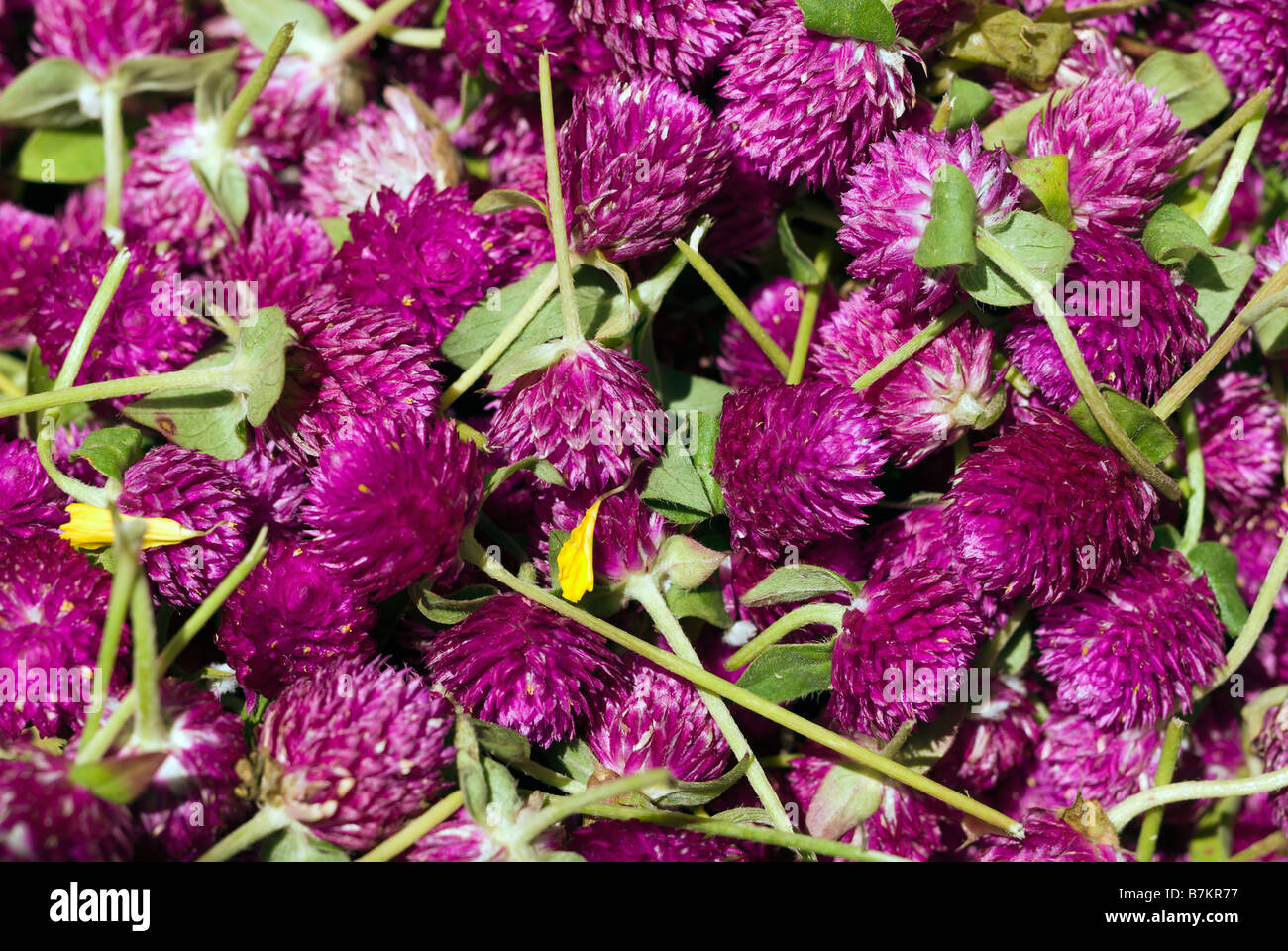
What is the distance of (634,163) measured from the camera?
0.88 m

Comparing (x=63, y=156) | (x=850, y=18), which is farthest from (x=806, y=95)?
(x=63, y=156)

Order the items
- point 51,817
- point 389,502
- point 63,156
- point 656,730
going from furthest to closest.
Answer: point 63,156, point 656,730, point 389,502, point 51,817

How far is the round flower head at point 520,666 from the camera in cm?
88

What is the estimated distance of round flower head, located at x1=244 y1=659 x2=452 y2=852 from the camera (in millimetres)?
812

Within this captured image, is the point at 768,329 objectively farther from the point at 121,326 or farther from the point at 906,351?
the point at 121,326

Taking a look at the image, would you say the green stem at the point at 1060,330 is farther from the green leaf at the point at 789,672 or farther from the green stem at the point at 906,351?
the green leaf at the point at 789,672

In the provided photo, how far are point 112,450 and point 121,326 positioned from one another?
0.47 ft

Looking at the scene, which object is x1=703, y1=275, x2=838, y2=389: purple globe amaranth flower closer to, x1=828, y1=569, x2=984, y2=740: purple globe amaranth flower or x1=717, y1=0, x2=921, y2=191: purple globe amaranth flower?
→ x1=717, y1=0, x2=921, y2=191: purple globe amaranth flower

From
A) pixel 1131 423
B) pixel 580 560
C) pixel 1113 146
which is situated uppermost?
pixel 1113 146

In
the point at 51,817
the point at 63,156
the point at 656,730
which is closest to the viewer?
the point at 51,817

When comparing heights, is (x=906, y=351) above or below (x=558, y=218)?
below

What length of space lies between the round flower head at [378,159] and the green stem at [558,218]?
10.9 inches

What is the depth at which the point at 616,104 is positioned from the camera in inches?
35.9

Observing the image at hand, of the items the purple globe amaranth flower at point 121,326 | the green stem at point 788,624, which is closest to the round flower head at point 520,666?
the green stem at point 788,624
